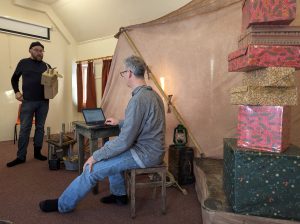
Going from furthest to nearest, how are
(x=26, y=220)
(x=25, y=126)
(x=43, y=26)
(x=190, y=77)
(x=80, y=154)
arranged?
1. (x=43, y=26)
2. (x=25, y=126)
3. (x=190, y=77)
4. (x=80, y=154)
5. (x=26, y=220)

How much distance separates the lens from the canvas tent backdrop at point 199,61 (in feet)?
7.92

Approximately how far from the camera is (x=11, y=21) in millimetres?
4312

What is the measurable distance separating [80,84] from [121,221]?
387cm

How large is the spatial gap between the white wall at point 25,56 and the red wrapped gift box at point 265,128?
4.14 metres

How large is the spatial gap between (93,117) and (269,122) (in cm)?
137

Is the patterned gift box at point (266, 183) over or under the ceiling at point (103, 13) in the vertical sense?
under

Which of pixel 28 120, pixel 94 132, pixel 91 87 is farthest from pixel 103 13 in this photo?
pixel 94 132

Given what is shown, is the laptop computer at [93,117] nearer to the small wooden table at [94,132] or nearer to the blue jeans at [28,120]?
the small wooden table at [94,132]

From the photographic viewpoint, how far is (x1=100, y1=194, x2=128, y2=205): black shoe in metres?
1.92

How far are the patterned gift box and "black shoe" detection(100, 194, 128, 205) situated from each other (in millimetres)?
858

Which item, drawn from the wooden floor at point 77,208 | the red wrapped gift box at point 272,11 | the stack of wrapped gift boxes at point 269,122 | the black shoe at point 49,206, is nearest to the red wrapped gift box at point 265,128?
the stack of wrapped gift boxes at point 269,122

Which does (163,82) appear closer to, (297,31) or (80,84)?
(297,31)

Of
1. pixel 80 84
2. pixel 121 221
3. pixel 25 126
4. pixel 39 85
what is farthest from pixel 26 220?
pixel 80 84

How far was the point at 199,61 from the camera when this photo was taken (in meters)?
2.52
